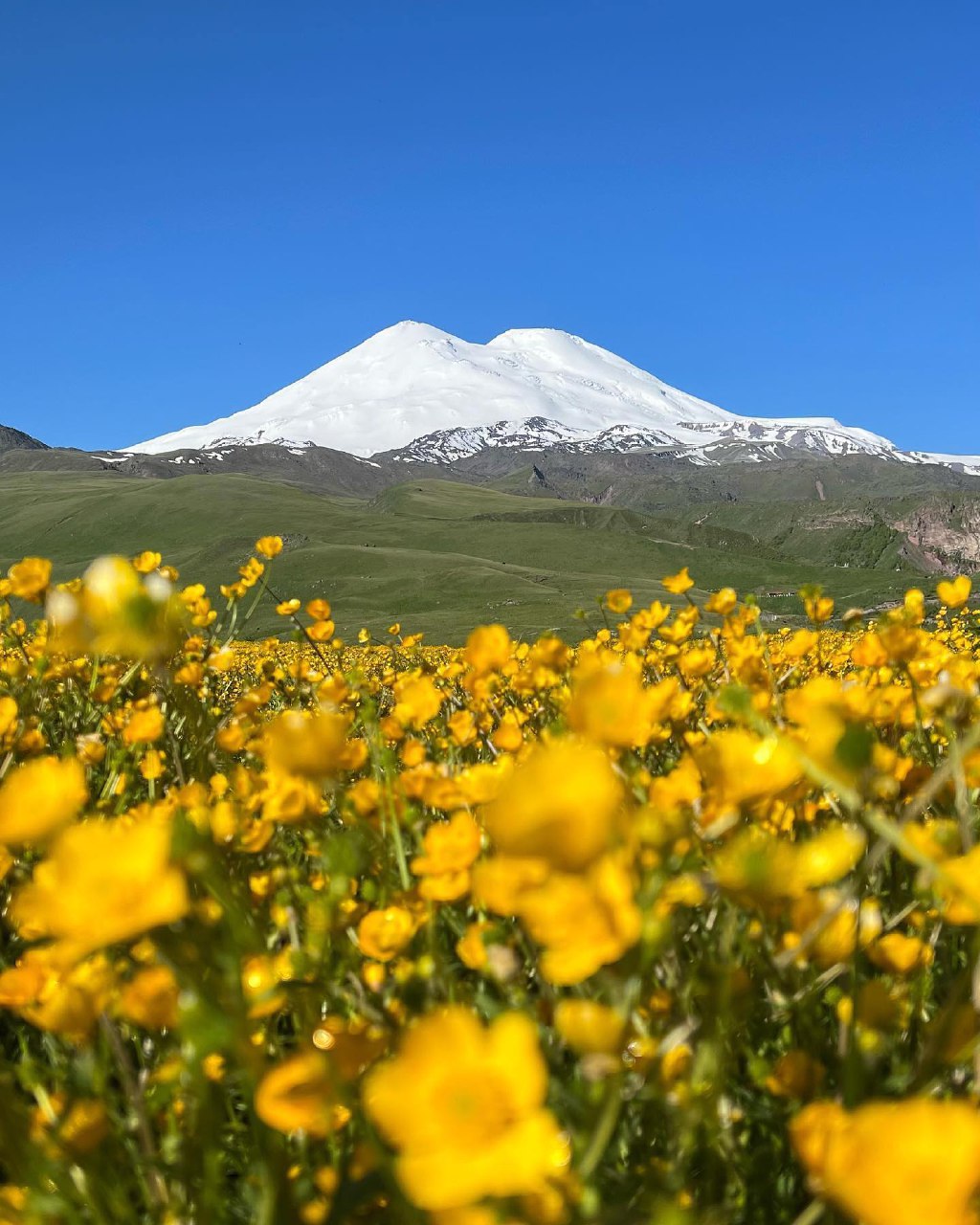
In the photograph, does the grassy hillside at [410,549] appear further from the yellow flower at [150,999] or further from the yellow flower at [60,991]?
the yellow flower at [150,999]

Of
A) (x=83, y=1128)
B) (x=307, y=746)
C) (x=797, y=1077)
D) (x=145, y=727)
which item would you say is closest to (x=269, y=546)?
(x=145, y=727)

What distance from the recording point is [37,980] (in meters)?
1.19

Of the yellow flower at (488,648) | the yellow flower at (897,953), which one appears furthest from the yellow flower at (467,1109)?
the yellow flower at (488,648)

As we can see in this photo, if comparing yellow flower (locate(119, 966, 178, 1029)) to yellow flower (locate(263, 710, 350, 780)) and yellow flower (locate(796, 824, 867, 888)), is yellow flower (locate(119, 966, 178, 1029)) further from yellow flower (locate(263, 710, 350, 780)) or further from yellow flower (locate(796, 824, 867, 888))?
yellow flower (locate(796, 824, 867, 888))

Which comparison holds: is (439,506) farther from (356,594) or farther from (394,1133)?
(394,1133)

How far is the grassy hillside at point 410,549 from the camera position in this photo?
39.2 metres

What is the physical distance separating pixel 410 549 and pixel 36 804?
191 ft

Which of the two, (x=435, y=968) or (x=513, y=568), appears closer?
(x=435, y=968)

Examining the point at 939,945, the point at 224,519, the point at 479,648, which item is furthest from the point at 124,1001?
the point at 224,519

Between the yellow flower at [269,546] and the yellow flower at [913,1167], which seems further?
the yellow flower at [269,546]

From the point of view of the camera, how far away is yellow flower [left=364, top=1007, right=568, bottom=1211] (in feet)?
1.82

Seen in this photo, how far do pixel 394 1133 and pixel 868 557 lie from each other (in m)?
89.6

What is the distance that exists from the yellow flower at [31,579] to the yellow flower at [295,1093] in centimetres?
194

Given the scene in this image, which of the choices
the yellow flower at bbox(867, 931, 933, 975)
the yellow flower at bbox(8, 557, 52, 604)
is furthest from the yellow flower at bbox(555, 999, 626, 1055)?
the yellow flower at bbox(8, 557, 52, 604)
